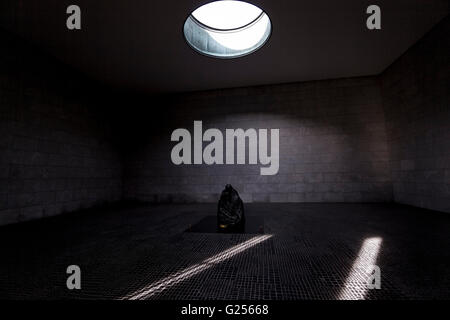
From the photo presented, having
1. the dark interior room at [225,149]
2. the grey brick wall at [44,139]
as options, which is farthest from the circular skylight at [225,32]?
the grey brick wall at [44,139]

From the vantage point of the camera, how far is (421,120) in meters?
5.77

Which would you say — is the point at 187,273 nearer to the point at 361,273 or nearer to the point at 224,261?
the point at 224,261

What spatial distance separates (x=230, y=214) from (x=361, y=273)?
2.19m

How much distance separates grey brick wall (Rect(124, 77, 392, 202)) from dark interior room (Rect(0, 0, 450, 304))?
0.16ft

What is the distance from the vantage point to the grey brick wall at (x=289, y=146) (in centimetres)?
737

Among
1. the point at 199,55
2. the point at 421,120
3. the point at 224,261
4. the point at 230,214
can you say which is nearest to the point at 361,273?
the point at 224,261

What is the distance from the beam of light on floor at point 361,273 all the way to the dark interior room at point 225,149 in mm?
23

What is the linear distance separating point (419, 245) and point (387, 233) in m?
0.63

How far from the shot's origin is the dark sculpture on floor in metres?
3.90

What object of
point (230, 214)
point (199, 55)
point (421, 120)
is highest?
point (199, 55)

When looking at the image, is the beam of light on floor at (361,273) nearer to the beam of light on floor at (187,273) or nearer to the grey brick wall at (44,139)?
the beam of light on floor at (187,273)

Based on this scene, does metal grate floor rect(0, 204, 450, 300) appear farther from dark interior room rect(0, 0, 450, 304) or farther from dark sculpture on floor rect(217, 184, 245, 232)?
dark sculpture on floor rect(217, 184, 245, 232)
